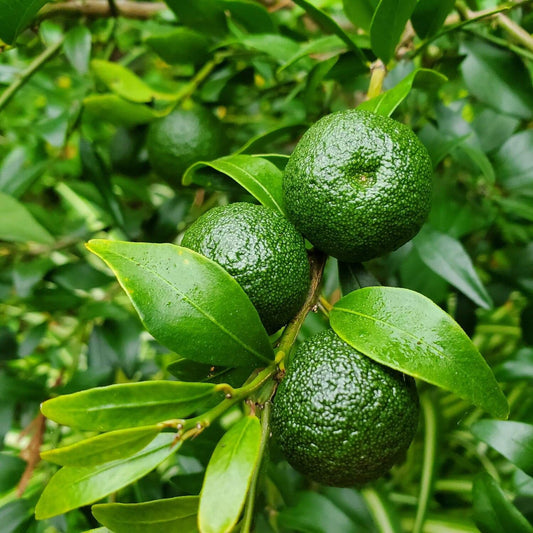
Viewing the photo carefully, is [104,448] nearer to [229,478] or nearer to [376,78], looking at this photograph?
[229,478]

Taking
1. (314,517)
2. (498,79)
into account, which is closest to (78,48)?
(498,79)

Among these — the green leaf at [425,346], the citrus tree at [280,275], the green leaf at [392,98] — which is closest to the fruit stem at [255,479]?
the citrus tree at [280,275]

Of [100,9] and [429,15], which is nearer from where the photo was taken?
[429,15]

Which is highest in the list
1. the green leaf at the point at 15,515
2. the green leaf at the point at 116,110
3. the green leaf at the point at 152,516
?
the green leaf at the point at 116,110

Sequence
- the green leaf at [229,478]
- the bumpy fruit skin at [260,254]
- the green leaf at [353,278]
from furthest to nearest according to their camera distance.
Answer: the green leaf at [353,278], the bumpy fruit skin at [260,254], the green leaf at [229,478]

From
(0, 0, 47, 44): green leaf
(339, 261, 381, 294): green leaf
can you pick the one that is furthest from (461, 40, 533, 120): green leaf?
(0, 0, 47, 44): green leaf

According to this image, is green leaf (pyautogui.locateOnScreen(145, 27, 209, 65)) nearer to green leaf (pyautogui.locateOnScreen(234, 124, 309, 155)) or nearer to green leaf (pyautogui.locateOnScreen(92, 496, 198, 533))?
green leaf (pyautogui.locateOnScreen(234, 124, 309, 155))

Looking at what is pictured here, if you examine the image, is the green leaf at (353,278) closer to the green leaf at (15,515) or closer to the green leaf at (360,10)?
the green leaf at (360,10)
